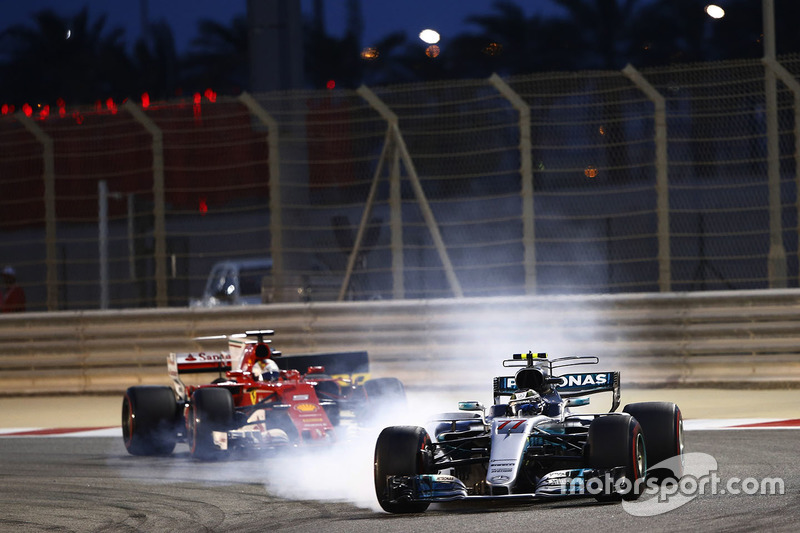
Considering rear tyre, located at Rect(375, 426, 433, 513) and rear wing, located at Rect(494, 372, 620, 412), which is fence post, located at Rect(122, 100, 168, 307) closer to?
rear wing, located at Rect(494, 372, 620, 412)

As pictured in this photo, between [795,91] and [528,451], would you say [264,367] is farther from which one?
[795,91]

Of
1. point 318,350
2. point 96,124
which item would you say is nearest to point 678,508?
point 318,350

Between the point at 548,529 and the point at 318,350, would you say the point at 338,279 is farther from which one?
the point at 548,529

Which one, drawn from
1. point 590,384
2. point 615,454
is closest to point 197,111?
point 590,384

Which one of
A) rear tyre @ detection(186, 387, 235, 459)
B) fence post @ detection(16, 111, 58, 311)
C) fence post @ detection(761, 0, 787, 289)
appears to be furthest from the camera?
fence post @ detection(16, 111, 58, 311)

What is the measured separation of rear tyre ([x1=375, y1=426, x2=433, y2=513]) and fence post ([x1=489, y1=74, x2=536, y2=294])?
665 centimetres

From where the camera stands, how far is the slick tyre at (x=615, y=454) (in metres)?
6.69

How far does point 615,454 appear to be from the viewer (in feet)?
22.0

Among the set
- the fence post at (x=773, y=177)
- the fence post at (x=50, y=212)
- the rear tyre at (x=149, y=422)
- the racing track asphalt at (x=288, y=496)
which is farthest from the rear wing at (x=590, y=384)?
the fence post at (x=50, y=212)

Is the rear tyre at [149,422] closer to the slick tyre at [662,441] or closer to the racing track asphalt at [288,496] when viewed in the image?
the racing track asphalt at [288,496]

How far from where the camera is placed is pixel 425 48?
32.4 metres

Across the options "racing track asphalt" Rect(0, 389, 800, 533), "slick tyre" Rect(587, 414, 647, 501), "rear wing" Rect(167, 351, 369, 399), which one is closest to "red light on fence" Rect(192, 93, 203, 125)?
"rear wing" Rect(167, 351, 369, 399)

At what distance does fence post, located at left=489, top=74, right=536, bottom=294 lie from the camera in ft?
44.5

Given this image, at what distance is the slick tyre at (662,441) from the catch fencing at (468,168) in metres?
5.38
